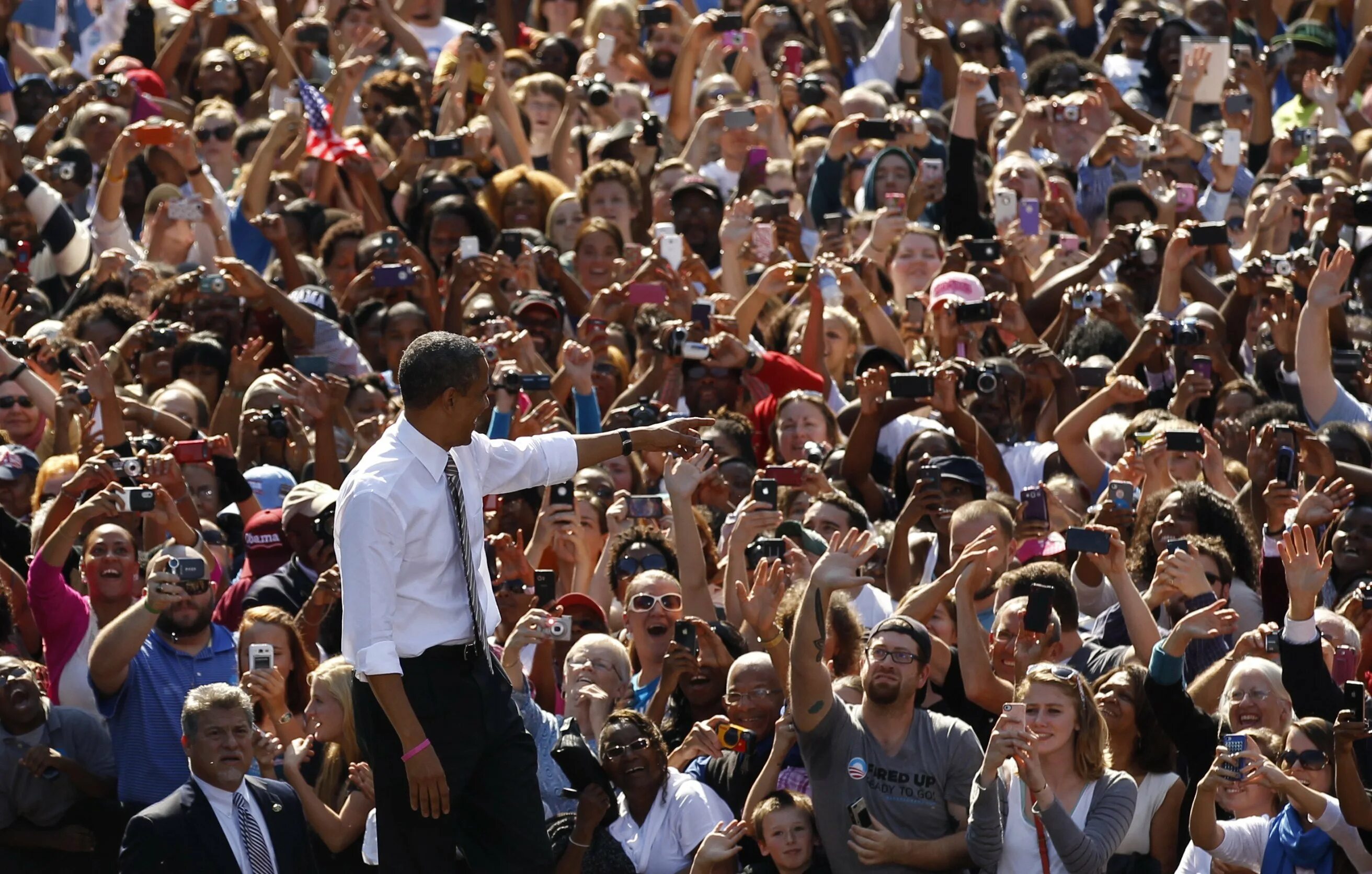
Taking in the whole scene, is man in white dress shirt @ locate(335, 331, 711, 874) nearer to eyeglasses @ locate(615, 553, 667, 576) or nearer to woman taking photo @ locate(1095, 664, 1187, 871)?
woman taking photo @ locate(1095, 664, 1187, 871)

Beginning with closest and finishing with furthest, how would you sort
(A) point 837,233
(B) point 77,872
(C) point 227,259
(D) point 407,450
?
→ (D) point 407,450
(B) point 77,872
(C) point 227,259
(A) point 837,233

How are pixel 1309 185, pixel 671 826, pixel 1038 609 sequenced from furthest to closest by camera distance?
pixel 1309 185, pixel 671 826, pixel 1038 609

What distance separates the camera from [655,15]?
15.2m

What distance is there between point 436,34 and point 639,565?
7234mm

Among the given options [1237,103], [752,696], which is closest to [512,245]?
[1237,103]

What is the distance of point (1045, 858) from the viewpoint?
7.50 meters

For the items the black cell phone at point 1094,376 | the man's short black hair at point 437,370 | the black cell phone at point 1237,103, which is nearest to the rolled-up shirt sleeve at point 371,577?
the man's short black hair at point 437,370

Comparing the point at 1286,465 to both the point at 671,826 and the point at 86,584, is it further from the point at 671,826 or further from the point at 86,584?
the point at 86,584

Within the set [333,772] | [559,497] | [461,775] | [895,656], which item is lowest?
[333,772]

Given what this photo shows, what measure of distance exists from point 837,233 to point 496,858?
631 cm

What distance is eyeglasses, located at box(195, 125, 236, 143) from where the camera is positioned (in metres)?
13.9

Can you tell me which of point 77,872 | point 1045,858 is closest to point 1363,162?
point 1045,858

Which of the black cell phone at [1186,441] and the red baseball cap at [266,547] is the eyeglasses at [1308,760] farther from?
the red baseball cap at [266,547]

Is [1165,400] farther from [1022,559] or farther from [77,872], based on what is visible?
[77,872]
